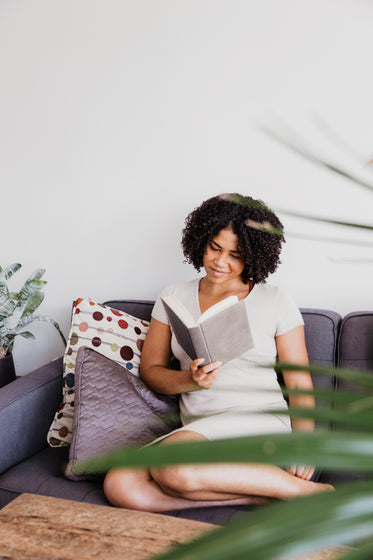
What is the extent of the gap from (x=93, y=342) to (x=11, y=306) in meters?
0.51

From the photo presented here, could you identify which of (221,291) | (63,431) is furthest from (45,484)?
(221,291)

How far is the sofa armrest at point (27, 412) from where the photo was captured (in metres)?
1.61

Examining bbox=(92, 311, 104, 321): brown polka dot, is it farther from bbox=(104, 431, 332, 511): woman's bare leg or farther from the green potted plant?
bbox=(104, 431, 332, 511): woman's bare leg

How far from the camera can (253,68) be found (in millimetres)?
1926

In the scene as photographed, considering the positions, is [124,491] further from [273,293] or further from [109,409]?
[273,293]

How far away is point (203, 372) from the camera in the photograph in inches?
57.3

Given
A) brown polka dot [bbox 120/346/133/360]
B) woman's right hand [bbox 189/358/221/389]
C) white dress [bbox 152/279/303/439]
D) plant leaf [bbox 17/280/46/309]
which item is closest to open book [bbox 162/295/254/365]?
woman's right hand [bbox 189/358/221/389]

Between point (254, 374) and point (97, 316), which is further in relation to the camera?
point (97, 316)

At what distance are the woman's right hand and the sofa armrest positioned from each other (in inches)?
22.7

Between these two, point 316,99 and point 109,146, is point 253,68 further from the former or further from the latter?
point 109,146

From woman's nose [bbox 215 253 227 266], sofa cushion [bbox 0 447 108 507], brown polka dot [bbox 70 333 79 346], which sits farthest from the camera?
brown polka dot [bbox 70 333 79 346]

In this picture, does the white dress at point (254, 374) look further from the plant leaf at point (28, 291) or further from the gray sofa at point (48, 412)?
the plant leaf at point (28, 291)

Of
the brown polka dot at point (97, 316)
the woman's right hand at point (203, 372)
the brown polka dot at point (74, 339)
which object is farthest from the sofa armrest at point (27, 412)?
the woman's right hand at point (203, 372)

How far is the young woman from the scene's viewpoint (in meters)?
1.40
